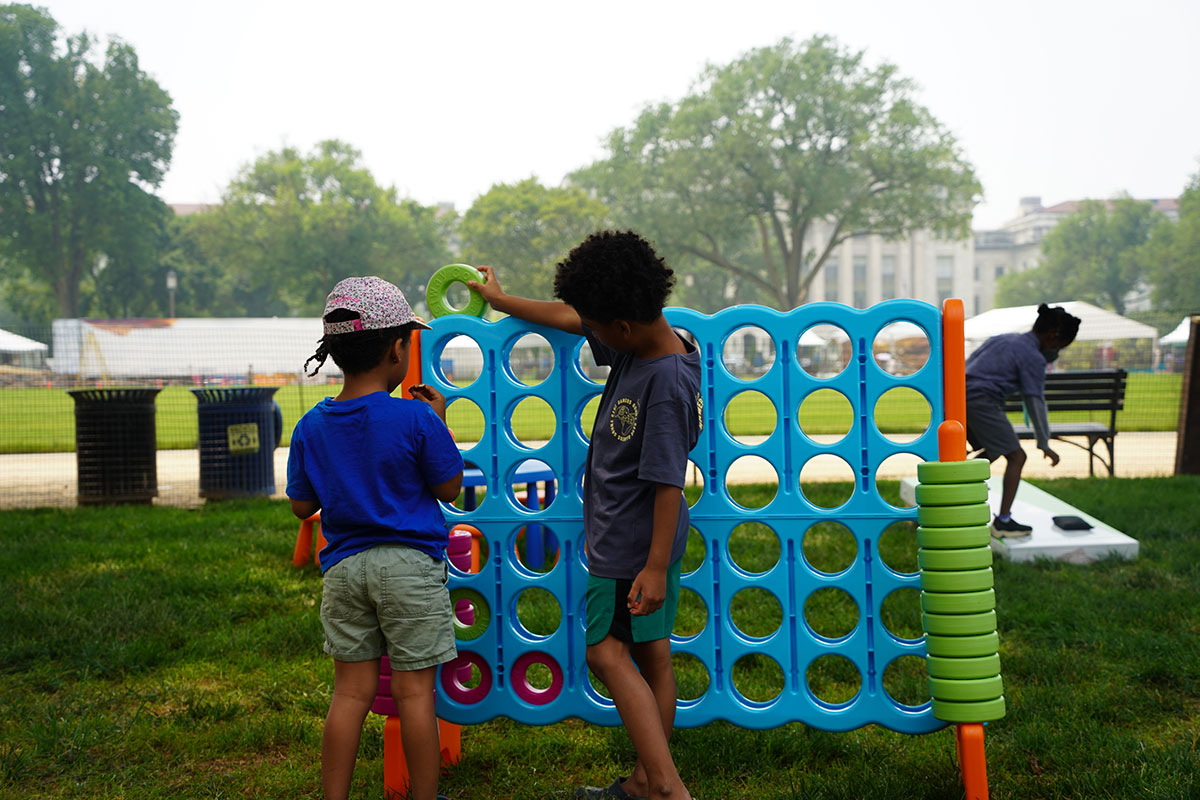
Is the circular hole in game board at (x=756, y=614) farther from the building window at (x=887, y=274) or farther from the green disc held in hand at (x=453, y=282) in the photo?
the building window at (x=887, y=274)

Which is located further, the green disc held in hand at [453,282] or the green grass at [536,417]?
the green grass at [536,417]

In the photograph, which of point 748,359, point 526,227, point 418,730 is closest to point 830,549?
point 748,359

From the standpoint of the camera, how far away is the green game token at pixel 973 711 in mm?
2627

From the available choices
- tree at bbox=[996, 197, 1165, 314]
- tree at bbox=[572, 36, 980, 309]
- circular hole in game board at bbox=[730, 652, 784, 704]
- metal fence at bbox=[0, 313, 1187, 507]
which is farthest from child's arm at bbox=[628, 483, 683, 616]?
tree at bbox=[996, 197, 1165, 314]

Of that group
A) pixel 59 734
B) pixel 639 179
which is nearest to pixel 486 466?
pixel 59 734

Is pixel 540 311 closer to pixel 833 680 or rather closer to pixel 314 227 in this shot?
pixel 833 680

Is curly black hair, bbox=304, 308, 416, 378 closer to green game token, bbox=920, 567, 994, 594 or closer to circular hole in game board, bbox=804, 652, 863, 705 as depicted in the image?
green game token, bbox=920, 567, 994, 594

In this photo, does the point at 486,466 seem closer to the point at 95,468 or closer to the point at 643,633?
the point at 643,633

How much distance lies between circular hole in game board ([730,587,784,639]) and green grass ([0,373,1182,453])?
5397 mm

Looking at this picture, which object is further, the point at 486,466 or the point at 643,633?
the point at 486,466

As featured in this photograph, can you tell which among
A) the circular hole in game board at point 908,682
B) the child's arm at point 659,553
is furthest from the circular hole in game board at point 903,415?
the child's arm at point 659,553

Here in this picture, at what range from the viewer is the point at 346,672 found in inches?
97.8

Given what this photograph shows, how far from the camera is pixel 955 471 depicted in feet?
8.64

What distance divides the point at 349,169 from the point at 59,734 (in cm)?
6124
